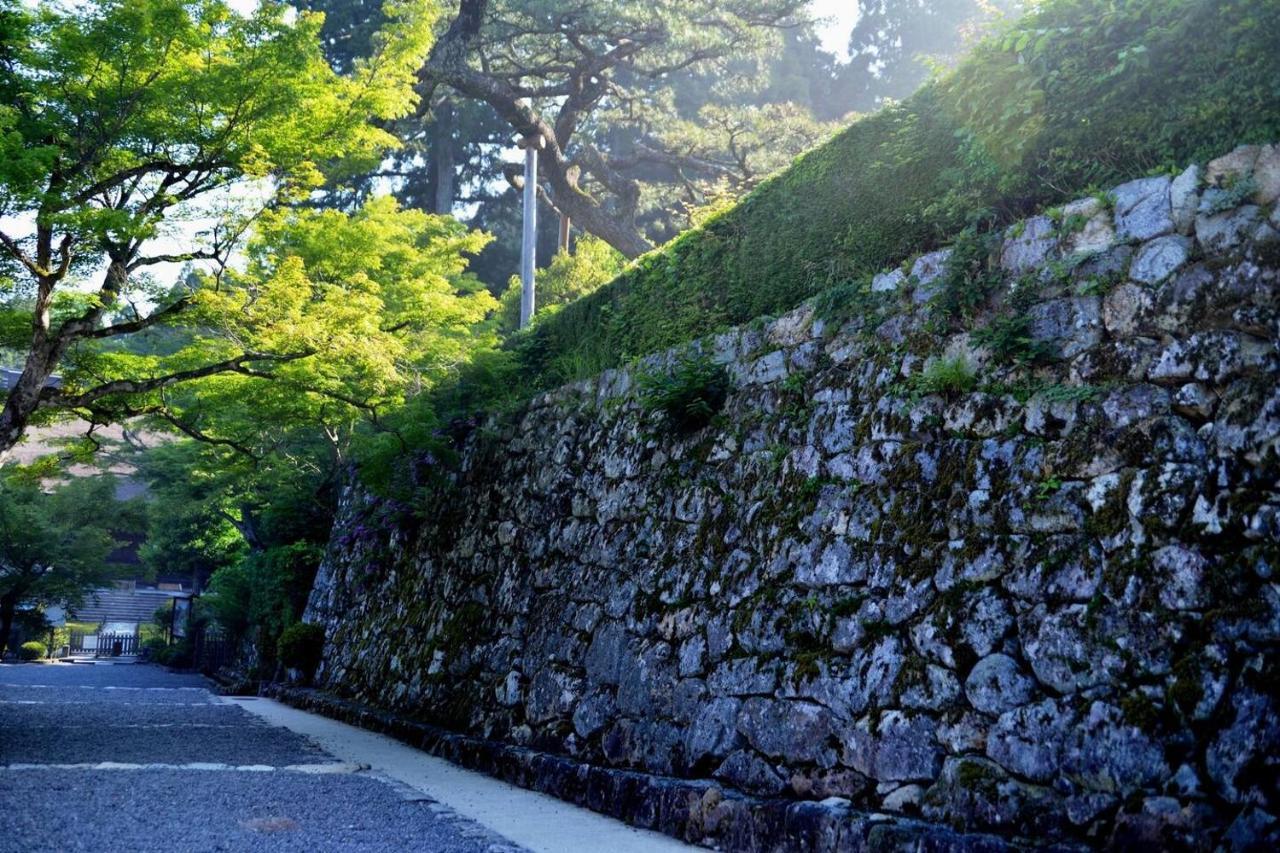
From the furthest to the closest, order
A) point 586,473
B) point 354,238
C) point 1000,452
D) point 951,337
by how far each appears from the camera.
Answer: point 354,238 → point 586,473 → point 951,337 → point 1000,452

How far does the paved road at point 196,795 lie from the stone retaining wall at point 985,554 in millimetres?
1462

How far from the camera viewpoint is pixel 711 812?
5957 millimetres

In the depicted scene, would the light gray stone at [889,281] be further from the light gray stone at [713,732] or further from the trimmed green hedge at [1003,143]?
the light gray stone at [713,732]

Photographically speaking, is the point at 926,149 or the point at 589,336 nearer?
the point at 926,149

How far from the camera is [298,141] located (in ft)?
38.7

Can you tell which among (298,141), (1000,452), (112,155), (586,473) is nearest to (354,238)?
(298,141)

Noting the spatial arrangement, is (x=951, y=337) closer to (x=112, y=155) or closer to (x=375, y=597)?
(x=112, y=155)

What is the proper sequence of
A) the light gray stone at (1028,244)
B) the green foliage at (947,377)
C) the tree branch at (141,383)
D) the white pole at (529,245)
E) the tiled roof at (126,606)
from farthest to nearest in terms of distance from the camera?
the tiled roof at (126,606) < the white pole at (529,245) < the tree branch at (141,383) < the green foliage at (947,377) < the light gray stone at (1028,244)

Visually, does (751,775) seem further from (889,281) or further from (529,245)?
(529,245)

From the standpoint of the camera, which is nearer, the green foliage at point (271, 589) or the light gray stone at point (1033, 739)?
the light gray stone at point (1033, 739)

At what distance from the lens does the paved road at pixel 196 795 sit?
563 centimetres

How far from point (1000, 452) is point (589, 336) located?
21.0 feet

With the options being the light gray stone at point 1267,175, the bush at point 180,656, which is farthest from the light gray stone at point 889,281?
the bush at point 180,656

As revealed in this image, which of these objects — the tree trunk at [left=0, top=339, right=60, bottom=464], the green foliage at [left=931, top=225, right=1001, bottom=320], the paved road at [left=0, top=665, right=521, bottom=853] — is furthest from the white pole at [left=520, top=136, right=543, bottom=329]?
the green foliage at [left=931, top=225, right=1001, bottom=320]
